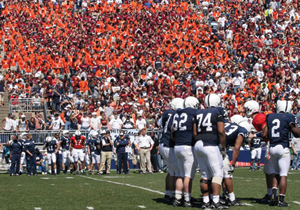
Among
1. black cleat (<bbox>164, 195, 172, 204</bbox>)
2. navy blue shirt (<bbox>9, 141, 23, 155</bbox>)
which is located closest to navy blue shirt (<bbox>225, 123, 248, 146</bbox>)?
black cleat (<bbox>164, 195, 172, 204</bbox>)

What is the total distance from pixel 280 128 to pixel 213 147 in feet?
4.82

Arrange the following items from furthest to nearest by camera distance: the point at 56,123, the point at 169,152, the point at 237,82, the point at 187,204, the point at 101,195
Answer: the point at 237,82 < the point at 56,123 < the point at 101,195 < the point at 169,152 < the point at 187,204

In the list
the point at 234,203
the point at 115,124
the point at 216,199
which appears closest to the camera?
the point at 216,199

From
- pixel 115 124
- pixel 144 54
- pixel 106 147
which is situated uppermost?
pixel 144 54

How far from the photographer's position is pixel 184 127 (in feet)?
34.3

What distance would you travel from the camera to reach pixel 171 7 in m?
35.8

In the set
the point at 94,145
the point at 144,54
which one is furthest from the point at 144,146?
the point at 144,54

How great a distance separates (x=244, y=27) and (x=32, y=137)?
1535 cm

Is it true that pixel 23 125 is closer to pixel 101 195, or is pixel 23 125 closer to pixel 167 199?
pixel 101 195

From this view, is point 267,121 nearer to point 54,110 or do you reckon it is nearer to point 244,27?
point 54,110

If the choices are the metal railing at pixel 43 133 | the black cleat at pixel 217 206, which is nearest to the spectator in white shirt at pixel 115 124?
the metal railing at pixel 43 133

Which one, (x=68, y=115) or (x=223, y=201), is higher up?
(x=68, y=115)

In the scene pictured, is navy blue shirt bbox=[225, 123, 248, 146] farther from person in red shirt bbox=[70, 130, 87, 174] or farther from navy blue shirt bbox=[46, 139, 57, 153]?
navy blue shirt bbox=[46, 139, 57, 153]

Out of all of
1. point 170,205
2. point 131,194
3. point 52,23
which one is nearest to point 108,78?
point 52,23
